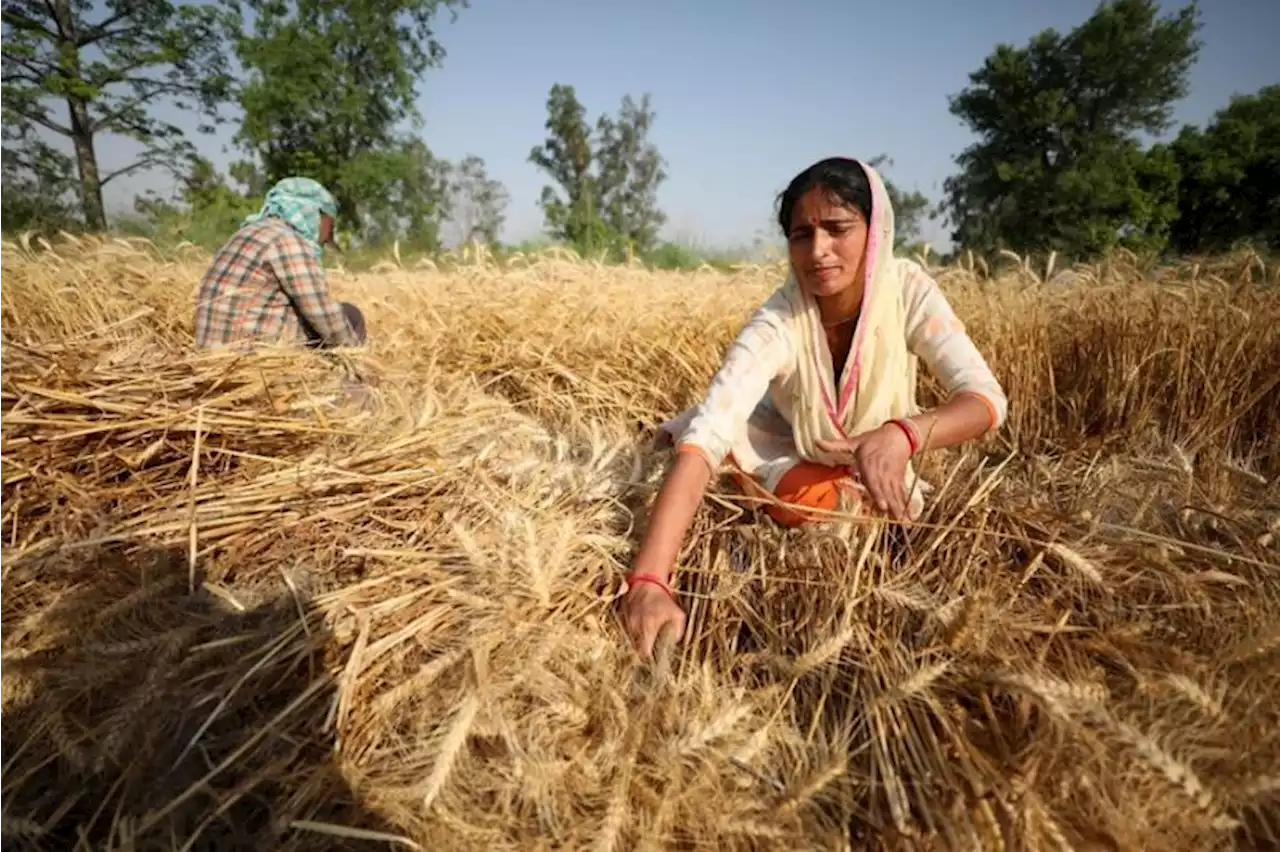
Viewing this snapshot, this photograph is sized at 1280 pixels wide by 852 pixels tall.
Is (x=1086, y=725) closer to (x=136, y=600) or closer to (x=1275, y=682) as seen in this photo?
(x=1275, y=682)

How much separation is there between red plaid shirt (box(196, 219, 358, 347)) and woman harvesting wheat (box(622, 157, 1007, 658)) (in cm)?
194

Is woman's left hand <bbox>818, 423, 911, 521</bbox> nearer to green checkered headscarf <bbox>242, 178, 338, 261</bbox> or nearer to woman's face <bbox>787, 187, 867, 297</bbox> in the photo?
woman's face <bbox>787, 187, 867, 297</bbox>

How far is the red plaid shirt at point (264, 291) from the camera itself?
2.56 metres

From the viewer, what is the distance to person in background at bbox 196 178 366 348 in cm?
256

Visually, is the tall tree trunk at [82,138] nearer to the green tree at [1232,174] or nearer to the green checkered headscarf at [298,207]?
the green checkered headscarf at [298,207]

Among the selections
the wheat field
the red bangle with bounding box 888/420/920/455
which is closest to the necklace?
the red bangle with bounding box 888/420/920/455

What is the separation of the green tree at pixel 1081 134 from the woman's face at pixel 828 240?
21.7 metres

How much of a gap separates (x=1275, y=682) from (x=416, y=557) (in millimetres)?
1304

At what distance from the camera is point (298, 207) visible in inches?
115

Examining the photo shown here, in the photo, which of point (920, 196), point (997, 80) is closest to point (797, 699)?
point (997, 80)

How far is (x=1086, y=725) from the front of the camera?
0.74 meters

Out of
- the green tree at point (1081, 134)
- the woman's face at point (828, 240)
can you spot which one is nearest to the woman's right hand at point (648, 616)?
the woman's face at point (828, 240)

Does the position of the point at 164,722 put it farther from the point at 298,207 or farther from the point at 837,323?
the point at 298,207

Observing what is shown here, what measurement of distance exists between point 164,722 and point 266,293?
2234 mm
